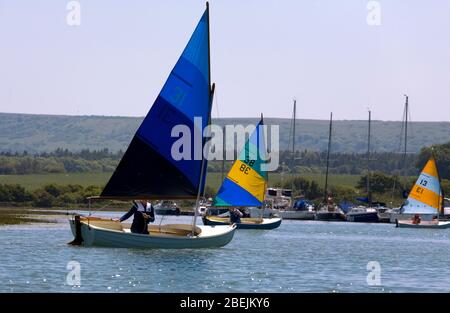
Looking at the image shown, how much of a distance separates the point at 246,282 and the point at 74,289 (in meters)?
6.25

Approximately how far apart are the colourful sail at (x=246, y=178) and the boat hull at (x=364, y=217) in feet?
135

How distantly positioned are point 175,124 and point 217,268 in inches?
356

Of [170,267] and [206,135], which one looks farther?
[206,135]

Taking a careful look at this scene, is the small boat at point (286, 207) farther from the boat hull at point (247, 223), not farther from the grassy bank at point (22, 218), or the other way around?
the boat hull at point (247, 223)

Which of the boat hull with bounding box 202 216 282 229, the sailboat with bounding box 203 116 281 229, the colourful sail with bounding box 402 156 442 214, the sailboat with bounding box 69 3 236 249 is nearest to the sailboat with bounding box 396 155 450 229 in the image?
the colourful sail with bounding box 402 156 442 214

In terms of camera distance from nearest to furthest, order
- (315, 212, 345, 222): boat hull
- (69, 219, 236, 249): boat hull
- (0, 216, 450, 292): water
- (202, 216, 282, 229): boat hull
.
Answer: (0, 216, 450, 292): water → (69, 219, 236, 249): boat hull → (202, 216, 282, 229): boat hull → (315, 212, 345, 222): boat hull

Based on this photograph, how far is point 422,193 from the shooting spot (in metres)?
101

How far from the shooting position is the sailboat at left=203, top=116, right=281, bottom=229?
3275 inches

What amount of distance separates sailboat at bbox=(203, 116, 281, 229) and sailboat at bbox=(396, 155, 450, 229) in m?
19.5

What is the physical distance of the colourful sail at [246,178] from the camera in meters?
83.2

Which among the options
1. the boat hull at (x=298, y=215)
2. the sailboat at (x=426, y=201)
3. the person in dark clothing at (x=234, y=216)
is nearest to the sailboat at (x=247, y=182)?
the person in dark clothing at (x=234, y=216)

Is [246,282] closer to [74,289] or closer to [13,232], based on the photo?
[74,289]

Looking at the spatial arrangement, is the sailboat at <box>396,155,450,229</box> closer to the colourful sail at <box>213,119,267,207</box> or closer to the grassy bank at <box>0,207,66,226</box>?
the colourful sail at <box>213,119,267,207</box>
